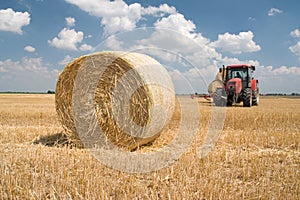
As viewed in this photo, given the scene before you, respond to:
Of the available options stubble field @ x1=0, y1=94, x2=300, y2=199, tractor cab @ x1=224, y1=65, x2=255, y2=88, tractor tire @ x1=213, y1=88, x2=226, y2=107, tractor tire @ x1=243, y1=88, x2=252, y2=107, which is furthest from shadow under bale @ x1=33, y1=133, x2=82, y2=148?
tractor cab @ x1=224, y1=65, x2=255, y2=88

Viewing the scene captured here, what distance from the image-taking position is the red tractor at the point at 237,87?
13582mm

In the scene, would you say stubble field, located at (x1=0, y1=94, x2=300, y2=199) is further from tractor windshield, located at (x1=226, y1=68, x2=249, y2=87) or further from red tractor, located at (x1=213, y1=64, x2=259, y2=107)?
tractor windshield, located at (x1=226, y1=68, x2=249, y2=87)

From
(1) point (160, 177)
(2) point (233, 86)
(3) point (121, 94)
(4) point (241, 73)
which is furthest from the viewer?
(4) point (241, 73)

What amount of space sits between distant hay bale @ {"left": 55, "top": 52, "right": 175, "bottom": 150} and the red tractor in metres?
8.75

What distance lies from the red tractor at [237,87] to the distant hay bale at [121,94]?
28.7 ft

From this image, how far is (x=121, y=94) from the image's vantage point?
515 cm

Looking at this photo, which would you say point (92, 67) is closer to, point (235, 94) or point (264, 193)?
point (264, 193)

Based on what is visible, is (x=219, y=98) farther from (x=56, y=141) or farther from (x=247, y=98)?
(x=56, y=141)

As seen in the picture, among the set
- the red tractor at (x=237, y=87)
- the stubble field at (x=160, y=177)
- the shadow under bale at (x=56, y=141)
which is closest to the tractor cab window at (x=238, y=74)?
the red tractor at (x=237, y=87)

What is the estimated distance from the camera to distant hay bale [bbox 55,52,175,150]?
4.89 metres

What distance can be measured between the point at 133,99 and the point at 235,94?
32.1ft

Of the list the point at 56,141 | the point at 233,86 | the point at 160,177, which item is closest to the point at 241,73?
the point at 233,86

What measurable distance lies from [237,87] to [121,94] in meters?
9.71

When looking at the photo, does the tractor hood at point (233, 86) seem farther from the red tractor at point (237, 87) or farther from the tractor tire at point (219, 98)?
the tractor tire at point (219, 98)
